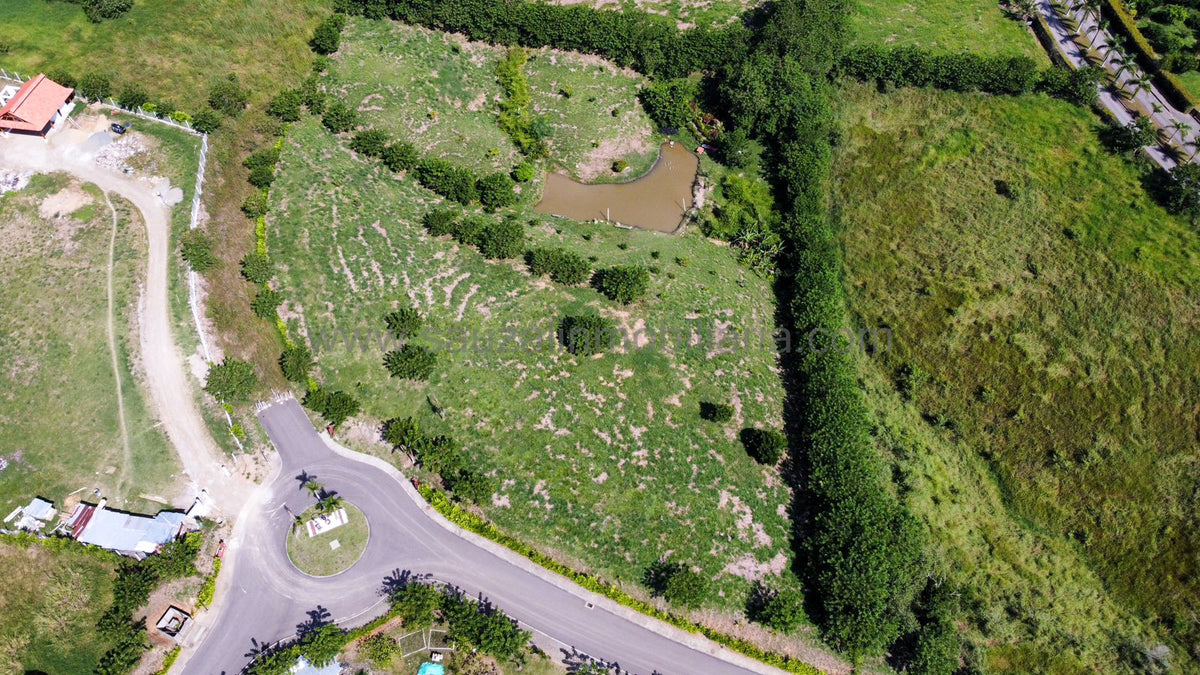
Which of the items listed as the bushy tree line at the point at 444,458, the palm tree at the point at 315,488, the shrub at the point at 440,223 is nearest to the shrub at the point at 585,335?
the bushy tree line at the point at 444,458

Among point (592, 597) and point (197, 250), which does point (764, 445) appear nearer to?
point (592, 597)

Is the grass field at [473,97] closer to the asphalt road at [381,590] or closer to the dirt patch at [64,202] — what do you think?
the dirt patch at [64,202]

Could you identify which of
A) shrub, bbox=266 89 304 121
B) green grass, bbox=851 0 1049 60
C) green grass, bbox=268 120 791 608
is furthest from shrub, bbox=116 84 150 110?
green grass, bbox=851 0 1049 60

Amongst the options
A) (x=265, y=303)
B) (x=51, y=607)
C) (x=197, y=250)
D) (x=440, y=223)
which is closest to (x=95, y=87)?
(x=197, y=250)

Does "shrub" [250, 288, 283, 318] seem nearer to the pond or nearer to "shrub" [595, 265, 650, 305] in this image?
the pond

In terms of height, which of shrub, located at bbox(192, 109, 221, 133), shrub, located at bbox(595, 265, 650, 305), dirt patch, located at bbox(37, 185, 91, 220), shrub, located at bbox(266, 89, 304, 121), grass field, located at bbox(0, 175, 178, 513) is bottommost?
grass field, located at bbox(0, 175, 178, 513)
